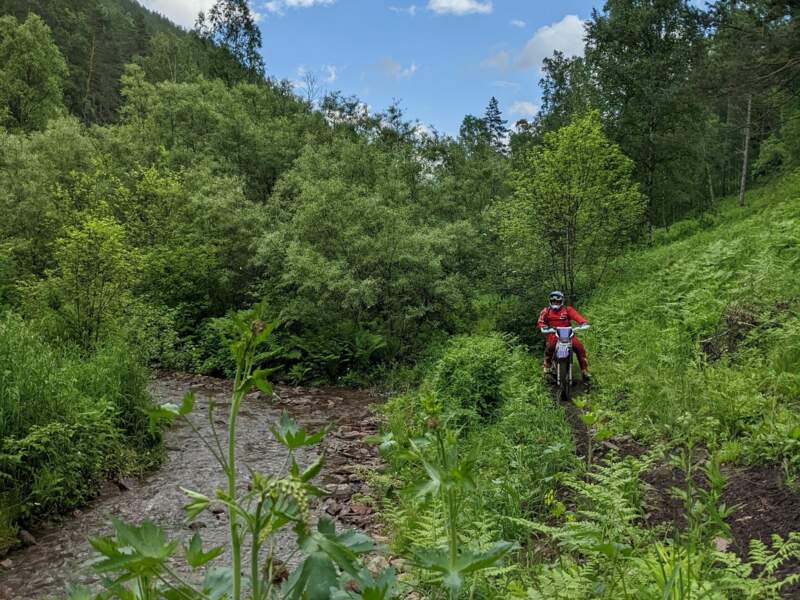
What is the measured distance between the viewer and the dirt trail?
530 cm

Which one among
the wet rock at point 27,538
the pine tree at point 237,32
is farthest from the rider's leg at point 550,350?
the pine tree at point 237,32

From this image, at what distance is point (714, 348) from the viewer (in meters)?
8.22

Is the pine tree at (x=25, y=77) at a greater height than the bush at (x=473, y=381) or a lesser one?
greater

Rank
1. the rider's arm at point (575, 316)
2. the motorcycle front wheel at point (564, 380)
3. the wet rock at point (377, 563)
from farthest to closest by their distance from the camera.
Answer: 1. the rider's arm at point (575, 316)
2. the motorcycle front wheel at point (564, 380)
3. the wet rock at point (377, 563)

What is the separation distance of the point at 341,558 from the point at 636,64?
27753 millimetres

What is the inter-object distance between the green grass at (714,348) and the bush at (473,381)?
1710 mm

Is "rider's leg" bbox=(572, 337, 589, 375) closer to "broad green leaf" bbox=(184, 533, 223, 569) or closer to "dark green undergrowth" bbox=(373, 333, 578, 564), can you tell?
"dark green undergrowth" bbox=(373, 333, 578, 564)

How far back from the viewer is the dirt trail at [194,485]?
5.30 metres

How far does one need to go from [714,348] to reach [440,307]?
7944mm

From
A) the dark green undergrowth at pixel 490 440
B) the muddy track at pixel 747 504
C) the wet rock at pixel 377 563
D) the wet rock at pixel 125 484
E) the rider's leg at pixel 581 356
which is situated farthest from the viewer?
the rider's leg at pixel 581 356

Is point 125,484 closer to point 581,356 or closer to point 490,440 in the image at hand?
point 490,440

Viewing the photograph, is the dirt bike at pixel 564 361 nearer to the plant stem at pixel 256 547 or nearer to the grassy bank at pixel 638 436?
the grassy bank at pixel 638 436

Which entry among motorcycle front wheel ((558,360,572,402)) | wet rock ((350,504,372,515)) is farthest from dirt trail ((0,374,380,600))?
motorcycle front wheel ((558,360,572,402))

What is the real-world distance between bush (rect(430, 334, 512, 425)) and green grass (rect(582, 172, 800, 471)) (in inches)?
67.3
